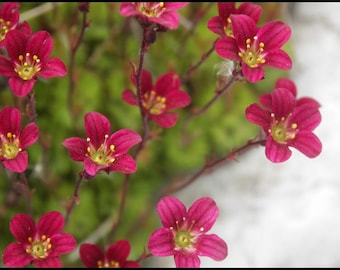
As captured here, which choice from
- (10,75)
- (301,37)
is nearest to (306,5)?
(301,37)

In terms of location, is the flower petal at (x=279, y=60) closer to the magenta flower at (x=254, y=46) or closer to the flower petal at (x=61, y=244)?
the magenta flower at (x=254, y=46)

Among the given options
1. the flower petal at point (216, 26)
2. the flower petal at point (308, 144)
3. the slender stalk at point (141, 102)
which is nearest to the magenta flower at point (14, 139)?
the slender stalk at point (141, 102)

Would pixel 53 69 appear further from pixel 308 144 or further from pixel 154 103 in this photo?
pixel 308 144

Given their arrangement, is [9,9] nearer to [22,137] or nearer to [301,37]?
[22,137]

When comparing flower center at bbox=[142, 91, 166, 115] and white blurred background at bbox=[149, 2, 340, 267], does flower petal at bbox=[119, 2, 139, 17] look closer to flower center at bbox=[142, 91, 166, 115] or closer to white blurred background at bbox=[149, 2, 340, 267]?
flower center at bbox=[142, 91, 166, 115]

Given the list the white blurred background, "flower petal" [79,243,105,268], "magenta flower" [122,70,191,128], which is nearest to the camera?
"flower petal" [79,243,105,268]

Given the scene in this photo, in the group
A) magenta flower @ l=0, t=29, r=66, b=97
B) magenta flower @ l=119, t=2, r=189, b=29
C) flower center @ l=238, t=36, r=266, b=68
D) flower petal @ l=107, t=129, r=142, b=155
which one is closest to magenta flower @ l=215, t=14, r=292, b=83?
flower center @ l=238, t=36, r=266, b=68
